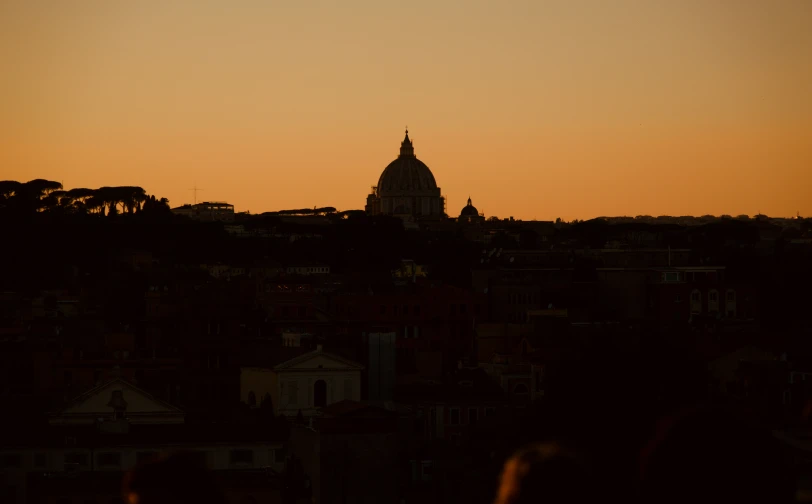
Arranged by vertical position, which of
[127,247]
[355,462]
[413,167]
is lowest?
[355,462]

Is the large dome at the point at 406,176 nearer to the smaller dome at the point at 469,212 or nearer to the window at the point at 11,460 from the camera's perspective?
the smaller dome at the point at 469,212

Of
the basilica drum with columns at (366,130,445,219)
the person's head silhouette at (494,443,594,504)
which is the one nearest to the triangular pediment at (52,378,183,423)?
the person's head silhouette at (494,443,594,504)

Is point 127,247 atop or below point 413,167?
below

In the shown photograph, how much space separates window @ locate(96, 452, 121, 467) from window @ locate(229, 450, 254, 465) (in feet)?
4.43

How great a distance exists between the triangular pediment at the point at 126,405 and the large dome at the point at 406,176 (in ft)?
462

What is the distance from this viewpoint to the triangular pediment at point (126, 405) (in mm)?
27969

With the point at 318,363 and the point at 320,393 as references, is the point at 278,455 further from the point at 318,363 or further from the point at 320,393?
the point at 318,363

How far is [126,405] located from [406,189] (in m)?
141

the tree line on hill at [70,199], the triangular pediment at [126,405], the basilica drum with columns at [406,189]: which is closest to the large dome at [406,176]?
the basilica drum with columns at [406,189]

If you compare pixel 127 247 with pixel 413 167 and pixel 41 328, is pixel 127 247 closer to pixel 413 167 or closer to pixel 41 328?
pixel 41 328

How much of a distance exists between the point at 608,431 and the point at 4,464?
1281cm

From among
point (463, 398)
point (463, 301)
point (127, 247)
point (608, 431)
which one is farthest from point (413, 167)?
point (608, 431)

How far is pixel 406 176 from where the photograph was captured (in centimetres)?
16962

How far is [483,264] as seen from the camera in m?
78.2
